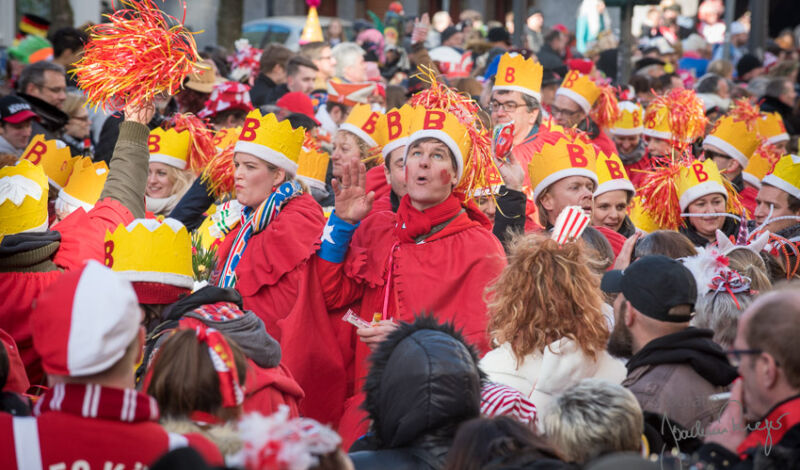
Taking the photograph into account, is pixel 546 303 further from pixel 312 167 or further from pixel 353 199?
pixel 312 167

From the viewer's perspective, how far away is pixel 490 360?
12.8 ft

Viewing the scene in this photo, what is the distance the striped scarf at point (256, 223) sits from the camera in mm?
5180

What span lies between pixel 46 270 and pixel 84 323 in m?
1.96

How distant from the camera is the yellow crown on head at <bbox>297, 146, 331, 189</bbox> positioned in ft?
23.5

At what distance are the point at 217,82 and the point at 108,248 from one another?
17.2 feet

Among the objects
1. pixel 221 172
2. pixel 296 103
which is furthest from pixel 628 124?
pixel 221 172

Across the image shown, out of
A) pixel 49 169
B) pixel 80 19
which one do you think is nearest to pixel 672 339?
pixel 49 169

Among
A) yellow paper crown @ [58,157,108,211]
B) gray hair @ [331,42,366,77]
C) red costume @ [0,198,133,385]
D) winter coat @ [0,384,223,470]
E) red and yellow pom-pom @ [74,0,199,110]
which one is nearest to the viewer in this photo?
winter coat @ [0,384,223,470]

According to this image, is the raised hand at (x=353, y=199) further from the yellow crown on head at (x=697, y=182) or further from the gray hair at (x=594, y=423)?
the yellow crown on head at (x=697, y=182)

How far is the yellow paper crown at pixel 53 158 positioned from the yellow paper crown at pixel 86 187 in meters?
0.46

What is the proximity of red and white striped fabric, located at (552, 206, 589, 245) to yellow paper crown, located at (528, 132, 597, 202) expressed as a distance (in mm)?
1173

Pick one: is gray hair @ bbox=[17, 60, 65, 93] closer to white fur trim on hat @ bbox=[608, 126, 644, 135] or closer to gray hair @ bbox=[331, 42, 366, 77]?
gray hair @ bbox=[331, 42, 366, 77]

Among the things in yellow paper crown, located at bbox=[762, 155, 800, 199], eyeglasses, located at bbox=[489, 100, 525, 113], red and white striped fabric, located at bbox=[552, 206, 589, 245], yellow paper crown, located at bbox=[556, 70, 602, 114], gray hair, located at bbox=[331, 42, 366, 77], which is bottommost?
red and white striped fabric, located at bbox=[552, 206, 589, 245]

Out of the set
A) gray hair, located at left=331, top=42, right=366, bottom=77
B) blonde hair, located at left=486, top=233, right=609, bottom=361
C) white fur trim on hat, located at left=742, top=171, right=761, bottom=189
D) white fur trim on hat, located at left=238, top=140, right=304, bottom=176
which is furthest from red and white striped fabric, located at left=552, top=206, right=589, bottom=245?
gray hair, located at left=331, top=42, right=366, bottom=77
